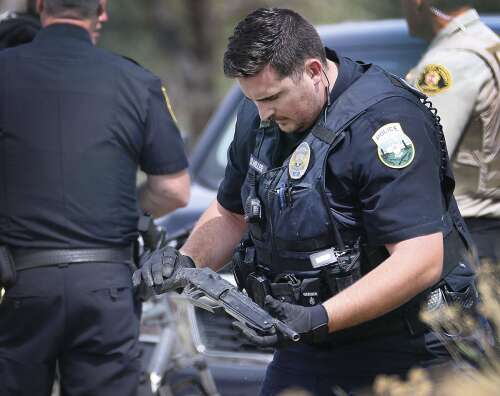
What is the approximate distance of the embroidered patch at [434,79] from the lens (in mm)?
3736

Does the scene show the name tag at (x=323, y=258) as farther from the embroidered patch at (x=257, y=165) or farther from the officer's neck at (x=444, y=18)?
the officer's neck at (x=444, y=18)

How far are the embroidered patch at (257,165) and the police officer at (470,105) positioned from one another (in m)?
0.86

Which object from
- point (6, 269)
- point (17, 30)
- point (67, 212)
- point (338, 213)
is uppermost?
point (338, 213)

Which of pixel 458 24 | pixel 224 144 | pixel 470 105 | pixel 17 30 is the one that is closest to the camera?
pixel 470 105

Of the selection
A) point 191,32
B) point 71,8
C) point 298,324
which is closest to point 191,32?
point 191,32

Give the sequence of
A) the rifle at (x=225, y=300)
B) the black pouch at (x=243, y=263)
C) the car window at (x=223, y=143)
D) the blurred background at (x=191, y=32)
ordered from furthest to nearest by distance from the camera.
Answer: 1. the blurred background at (x=191, y=32)
2. the car window at (x=223, y=143)
3. the black pouch at (x=243, y=263)
4. the rifle at (x=225, y=300)

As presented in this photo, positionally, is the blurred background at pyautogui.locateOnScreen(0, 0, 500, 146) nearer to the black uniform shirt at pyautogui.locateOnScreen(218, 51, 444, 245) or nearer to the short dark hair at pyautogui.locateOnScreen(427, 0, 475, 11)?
the short dark hair at pyautogui.locateOnScreen(427, 0, 475, 11)

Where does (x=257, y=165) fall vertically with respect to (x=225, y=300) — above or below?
above

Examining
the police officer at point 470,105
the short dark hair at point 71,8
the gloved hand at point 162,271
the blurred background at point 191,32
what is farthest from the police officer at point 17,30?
the blurred background at point 191,32

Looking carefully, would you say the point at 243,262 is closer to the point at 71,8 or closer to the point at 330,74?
the point at 330,74

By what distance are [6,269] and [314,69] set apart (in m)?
1.51

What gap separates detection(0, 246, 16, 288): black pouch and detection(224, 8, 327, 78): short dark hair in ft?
4.39

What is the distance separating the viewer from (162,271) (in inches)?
122

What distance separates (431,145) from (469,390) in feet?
2.49
